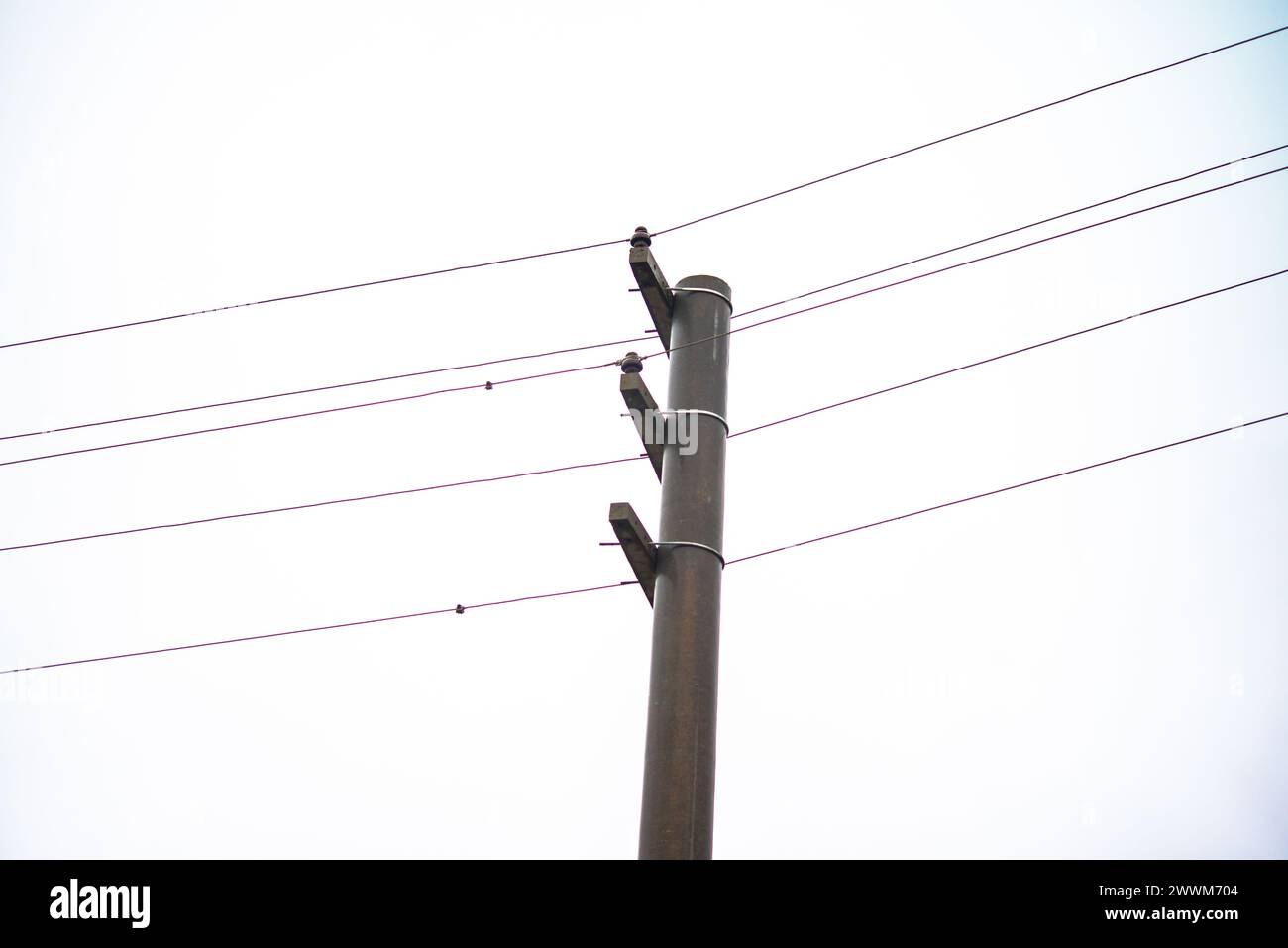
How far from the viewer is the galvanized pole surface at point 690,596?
6.33 meters

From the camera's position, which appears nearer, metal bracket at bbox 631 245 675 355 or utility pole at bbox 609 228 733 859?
utility pole at bbox 609 228 733 859

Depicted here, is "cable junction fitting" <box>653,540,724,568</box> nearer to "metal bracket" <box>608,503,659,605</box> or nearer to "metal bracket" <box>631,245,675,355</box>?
"metal bracket" <box>608,503,659,605</box>

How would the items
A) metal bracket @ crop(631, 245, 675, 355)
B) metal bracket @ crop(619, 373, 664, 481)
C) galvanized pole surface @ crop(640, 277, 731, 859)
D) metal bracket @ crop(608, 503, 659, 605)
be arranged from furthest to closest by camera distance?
metal bracket @ crop(631, 245, 675, 355) → metal bracket @ crop(619, 373, 664, 481) → metal bracket @ crop(608, 503, 659, 605) → galvanized pole surface @ crop(640, 277, 731, 859)

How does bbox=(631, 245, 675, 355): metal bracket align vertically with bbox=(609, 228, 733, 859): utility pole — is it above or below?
above

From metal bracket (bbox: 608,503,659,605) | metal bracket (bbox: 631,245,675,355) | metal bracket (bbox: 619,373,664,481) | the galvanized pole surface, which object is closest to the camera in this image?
the galvanized pole surface

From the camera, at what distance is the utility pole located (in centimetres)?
636

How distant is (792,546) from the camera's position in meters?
8.21

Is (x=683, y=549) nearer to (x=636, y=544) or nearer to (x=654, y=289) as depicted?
(x=636, y=544)

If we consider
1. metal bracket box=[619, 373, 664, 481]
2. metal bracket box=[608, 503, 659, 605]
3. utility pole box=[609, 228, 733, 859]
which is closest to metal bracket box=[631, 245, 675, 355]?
utility pole box=[609, 228, 733, 859]

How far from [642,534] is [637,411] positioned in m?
0.85

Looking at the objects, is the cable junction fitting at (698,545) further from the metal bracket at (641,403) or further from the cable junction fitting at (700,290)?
the cable junction fitting at (700,290)
